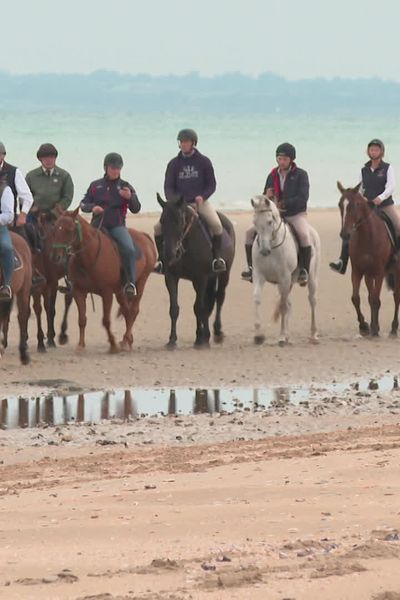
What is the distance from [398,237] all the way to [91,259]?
3.71 meters

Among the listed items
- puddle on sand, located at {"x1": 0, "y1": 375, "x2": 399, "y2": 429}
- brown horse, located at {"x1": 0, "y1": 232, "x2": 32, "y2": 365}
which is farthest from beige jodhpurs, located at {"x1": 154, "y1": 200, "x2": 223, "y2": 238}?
puddle on sand, located at {"x1": 0, "y1": 375, "x2": 399, "y2": 429}

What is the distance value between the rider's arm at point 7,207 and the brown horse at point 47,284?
135 centimetres

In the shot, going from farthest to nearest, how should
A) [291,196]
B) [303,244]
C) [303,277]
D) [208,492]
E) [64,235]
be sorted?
[303,277] < [303,244] < [291,196] < [64,235] < [208,492]

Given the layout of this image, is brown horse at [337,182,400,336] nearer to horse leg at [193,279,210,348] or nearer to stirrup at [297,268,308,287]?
stirrup at [297,268,308,287]

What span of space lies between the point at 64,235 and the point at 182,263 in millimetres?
1737

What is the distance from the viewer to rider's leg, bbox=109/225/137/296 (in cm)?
1838

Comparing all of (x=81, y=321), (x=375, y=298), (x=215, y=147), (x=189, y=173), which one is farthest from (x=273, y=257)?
(x=215, y=147)

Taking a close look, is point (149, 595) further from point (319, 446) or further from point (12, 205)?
point (12, 205)

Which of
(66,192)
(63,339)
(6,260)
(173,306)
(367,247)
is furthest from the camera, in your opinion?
(367,247)

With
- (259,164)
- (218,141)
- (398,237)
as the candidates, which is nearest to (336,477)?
(398,237)

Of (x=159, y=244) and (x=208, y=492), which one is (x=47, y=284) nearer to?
(x=159, y=244)

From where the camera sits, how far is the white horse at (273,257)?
18.3 meters

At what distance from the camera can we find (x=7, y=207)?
54.7 ft

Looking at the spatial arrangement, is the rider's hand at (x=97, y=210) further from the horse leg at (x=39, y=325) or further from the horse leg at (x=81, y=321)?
the horse leg at (x=39, y=325)
